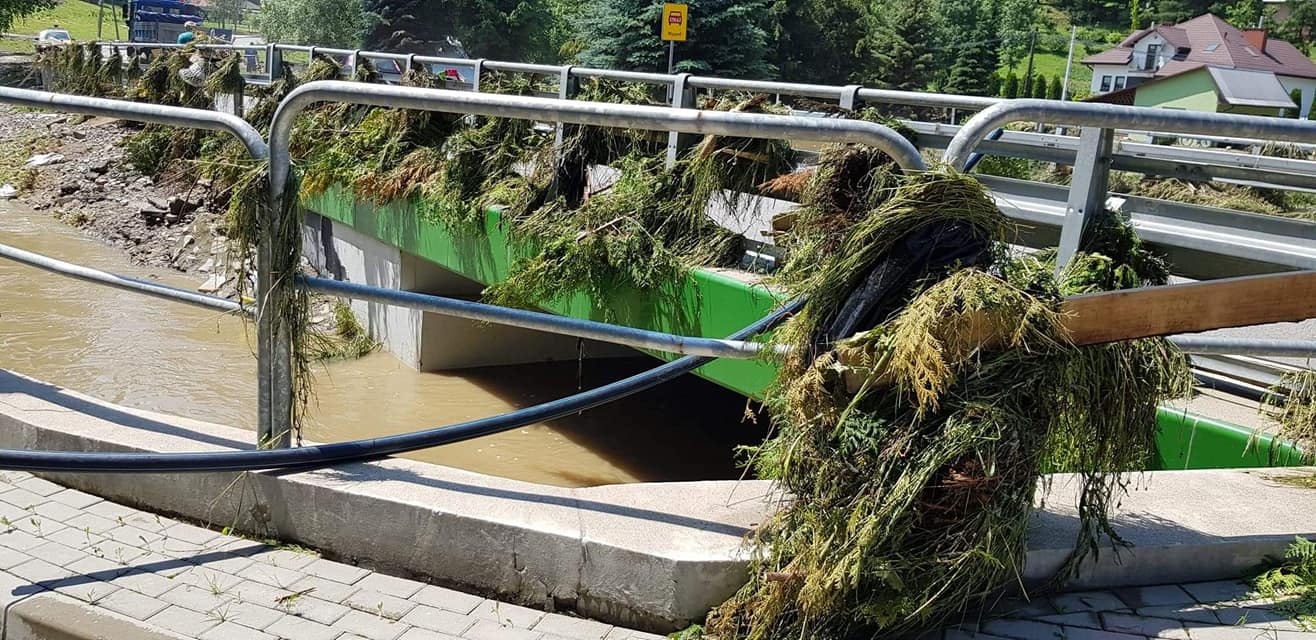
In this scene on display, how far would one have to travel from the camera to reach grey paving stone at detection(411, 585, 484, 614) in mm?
3213

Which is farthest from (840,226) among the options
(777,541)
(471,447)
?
(471,447)

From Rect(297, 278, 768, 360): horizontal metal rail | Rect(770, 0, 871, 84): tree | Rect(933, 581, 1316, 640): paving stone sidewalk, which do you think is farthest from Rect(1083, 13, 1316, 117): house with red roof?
Rect(297, 278, 768, 360): horizontal metal rail

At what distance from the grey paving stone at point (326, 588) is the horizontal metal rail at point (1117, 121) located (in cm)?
224

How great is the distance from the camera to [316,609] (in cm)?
317

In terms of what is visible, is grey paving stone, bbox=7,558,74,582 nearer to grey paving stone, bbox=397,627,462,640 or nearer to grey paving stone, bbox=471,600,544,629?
grey paving stone, bbox=397,627,462,640

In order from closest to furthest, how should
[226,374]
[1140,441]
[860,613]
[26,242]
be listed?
1. [860,613]
2. [1140,441]
3. [226,374]
4. [26,242]

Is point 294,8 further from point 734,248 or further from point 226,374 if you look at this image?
point 734,248

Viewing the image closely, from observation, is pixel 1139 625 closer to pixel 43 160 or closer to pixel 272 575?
pixel 272 575

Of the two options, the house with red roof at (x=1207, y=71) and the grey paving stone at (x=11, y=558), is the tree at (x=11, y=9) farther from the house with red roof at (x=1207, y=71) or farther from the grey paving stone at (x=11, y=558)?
the grey paving stone at (x=11, y=558)

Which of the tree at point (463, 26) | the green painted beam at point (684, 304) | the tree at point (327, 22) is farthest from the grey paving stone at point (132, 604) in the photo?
the tree at point (327, 22)

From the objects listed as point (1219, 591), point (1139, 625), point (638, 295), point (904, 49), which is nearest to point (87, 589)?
point (1139, 625)

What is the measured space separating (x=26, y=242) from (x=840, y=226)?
19.8 meters

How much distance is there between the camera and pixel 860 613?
271 cm

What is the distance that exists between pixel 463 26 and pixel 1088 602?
2283 inches
